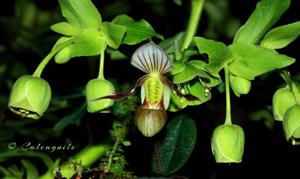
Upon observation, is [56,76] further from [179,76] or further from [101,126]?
[179,76]

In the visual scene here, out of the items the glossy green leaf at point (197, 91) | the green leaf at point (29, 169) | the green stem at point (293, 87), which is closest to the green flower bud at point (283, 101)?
the green stem at point (293, 87)

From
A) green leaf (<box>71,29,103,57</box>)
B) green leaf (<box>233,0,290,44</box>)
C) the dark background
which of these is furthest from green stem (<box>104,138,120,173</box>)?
green leaf (<box>233,0,290,44</box>)

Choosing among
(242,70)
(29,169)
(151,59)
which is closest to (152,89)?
(151,59)

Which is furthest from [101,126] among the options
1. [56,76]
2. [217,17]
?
[217,17]

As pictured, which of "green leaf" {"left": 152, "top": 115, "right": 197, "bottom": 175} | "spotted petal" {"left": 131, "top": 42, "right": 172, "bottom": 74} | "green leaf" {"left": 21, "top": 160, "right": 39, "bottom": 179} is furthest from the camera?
"green leaf" {"left": 21, "top": 160, "right": 39, "bottom": 179}

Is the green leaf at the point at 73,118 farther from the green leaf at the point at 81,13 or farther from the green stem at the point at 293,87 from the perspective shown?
the green stem at the point at 293,87

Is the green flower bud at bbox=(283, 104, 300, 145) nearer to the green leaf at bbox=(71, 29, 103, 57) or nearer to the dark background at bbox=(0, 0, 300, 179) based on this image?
the dark background at bbox=(0, 0, 300, 179)

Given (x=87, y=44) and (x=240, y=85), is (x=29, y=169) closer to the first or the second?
(x=87, y=44)
